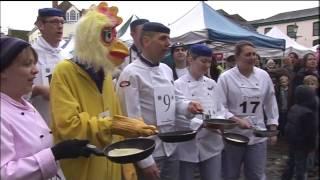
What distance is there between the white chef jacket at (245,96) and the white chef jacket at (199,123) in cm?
14

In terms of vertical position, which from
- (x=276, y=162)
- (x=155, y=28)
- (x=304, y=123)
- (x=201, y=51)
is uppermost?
(x=155, y=28)

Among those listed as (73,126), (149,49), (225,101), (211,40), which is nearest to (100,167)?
(73,126)

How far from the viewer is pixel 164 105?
3.39 metres

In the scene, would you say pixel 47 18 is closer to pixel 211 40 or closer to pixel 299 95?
pixel 299 95

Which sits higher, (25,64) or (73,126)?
(25,64)

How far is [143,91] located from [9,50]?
1.54m

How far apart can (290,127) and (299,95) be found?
0.26 ft

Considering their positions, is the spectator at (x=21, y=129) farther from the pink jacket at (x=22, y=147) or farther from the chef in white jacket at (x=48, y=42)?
the chef in white jacket at (x=48, y=42)

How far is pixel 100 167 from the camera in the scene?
2.43m

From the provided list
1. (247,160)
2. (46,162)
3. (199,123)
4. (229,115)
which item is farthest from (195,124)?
(46,162)

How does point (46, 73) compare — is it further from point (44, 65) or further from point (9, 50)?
point (9, 50)

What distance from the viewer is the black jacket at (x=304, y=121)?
0.78 metres

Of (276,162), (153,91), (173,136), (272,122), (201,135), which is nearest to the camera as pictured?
(173,136)

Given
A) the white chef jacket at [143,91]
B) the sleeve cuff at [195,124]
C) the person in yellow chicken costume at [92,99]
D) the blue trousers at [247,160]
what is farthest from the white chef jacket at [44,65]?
the blue trousers at [247,160]
